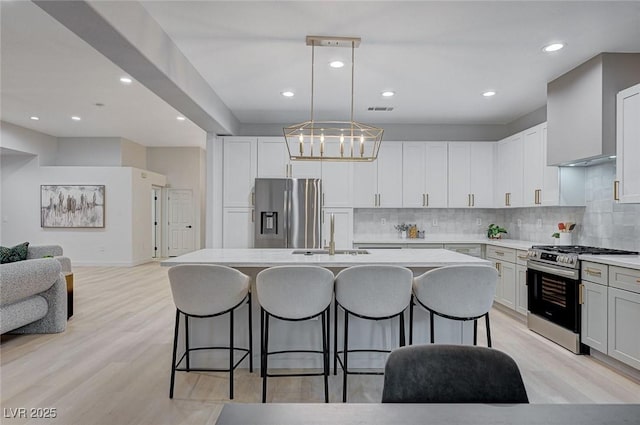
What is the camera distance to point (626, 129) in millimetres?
3207

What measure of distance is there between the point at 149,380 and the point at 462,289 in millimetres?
2349

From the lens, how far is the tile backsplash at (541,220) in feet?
12.5

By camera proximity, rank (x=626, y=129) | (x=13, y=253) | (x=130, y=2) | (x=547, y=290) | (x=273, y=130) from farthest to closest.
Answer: (x=273, y=130) → (x=13, y=253) → (x=547, y=290) → (x=626, y=129) → (x=130, y=2)

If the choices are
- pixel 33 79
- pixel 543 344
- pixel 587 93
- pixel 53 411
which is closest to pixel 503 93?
pixel 587 93

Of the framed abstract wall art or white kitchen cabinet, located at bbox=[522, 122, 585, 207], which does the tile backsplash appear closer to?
white kitchen cabinet, located at bbox=[522, 122, 585, 207]

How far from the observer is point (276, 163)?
557cm

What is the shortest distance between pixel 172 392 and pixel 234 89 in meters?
3.12

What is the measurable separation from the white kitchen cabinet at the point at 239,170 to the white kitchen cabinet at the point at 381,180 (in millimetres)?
1491

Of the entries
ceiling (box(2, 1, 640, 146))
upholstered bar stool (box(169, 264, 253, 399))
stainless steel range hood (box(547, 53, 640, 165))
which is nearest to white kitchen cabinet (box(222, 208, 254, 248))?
ceiling (box(2, 1, 640, 146))

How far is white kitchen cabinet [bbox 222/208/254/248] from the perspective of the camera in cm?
550

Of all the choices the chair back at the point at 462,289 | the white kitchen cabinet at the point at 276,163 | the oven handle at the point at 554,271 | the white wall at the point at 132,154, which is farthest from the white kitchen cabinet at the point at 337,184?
the white wall at the point at 132,154

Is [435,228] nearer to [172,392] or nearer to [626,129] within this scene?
[626,129]

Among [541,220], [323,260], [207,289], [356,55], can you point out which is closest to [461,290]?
[323,260]

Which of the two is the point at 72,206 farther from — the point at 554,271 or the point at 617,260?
the point at 617,260
